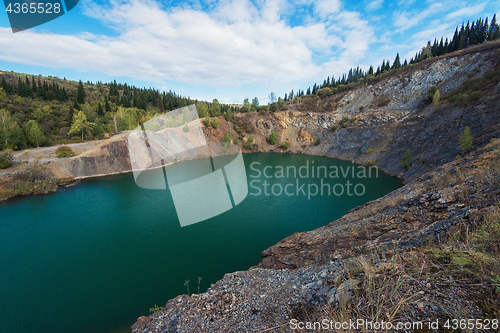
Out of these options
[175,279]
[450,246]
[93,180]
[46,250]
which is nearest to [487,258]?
[450,246]

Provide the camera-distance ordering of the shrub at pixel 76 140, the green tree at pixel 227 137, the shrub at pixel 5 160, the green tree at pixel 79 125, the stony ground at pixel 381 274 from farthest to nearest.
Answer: the green tree at pixel 227 137, the green tree at pixel 79 125, the shrub at pixel 76 140, the shrub at pixel 5 160, the stony ground at pixel 381 274

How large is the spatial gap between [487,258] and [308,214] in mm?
17359

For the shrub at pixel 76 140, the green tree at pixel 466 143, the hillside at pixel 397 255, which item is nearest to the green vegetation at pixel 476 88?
the hillside at pixel 397 255

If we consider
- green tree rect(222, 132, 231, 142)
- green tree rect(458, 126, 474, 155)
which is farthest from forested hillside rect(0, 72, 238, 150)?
green tree rect(458, 126, 474, 155)

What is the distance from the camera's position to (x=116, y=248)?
624 inches

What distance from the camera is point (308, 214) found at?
2128cm

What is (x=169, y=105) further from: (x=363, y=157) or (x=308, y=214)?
(x=308, y=214)

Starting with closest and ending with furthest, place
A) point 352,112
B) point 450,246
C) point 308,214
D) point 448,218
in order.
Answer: point 450,246 → point 448,218 → point 308,214 → point 352,112

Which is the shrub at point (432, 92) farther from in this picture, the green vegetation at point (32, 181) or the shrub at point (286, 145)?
the green vegetation at point (32, 181)

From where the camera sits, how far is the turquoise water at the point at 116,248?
1083 cm

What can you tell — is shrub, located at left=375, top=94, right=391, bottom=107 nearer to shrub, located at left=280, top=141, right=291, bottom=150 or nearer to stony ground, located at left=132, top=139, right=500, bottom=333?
shrub, located at left=280, top=141, right=291, bottom=150

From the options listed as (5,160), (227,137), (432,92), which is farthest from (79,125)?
(432,92)

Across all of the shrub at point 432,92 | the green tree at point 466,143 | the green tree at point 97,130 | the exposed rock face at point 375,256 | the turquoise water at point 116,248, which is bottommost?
the turquoise water at point 116,248

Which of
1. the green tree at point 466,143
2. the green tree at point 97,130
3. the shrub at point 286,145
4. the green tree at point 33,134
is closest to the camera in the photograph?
the green tree at point 466,143
